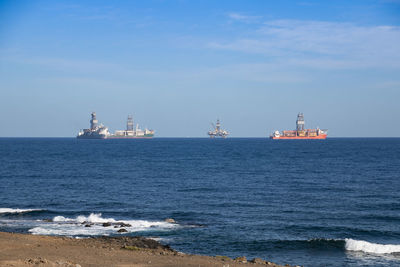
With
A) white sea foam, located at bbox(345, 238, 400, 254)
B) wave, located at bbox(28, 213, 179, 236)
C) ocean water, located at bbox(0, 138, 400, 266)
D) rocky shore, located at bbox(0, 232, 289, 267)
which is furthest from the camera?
wave, located at bbox(28, 213, 179, 236)

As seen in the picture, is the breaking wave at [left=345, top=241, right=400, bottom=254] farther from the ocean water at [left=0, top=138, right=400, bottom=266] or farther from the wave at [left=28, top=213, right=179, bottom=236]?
the wave at [left=28, top=213, right=179, bottom=236]

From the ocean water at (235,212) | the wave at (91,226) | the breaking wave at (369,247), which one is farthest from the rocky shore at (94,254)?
the breaking wave at (369,247)

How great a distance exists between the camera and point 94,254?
1997cm

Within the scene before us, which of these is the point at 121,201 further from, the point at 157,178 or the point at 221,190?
the point at 157,178

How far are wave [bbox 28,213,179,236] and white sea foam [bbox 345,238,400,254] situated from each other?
474 inches

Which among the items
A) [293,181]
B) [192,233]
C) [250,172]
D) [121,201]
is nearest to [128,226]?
[192,233]

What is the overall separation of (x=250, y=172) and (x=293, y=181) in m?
14.4

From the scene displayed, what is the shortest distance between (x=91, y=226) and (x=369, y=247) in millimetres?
18756

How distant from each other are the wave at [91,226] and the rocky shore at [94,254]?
4339mm

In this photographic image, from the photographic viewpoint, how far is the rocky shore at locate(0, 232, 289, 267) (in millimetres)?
18144

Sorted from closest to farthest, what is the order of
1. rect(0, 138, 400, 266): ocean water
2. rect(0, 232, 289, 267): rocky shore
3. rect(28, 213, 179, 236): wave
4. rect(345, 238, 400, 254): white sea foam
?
rect(0, 232, 289, 267): rocky shore, rect(345, 238, 400, 254): white sea foam, rect(0, 138, 400, 266): ocean water, rect(28, 213, 179, 236): wave

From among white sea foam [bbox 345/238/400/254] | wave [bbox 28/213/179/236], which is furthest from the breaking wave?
wave [bbox 28/213/179/236]

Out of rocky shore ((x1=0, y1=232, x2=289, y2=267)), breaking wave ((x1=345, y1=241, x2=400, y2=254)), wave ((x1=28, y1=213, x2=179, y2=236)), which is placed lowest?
breaking wave ((x1=345, y1=241, x2=400, y2=254))

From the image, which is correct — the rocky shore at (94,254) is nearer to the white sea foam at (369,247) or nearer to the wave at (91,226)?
the wave at (91,226)
